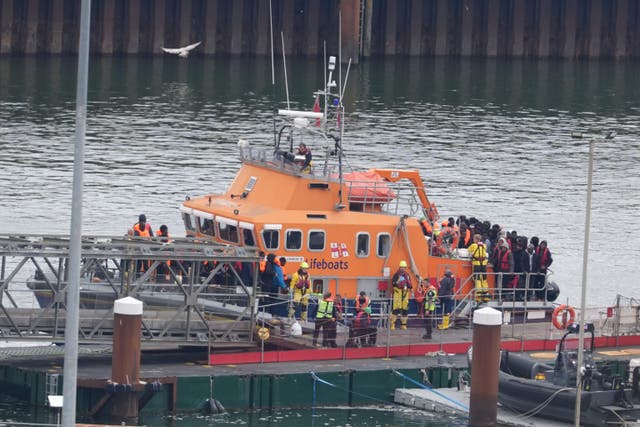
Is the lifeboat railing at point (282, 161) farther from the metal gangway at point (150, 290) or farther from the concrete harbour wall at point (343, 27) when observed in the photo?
the concrete harbour wall at point (343, 27)

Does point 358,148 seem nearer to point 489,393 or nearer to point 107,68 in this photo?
point 107,68

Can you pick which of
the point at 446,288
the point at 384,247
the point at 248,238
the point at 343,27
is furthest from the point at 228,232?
the point at 343,27

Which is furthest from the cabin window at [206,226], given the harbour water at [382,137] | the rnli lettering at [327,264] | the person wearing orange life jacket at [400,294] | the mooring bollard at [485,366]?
the harbour water at [382,137]

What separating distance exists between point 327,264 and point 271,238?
1229 millimetres

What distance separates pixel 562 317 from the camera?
32938mm

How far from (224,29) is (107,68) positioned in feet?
22.2

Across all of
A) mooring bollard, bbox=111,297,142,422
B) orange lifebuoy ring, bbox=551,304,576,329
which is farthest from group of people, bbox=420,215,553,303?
mooring bollard, bbox=111,297,142,422

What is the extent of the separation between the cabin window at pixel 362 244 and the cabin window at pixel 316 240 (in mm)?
727

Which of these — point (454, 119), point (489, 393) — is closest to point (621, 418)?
point (489, 393)

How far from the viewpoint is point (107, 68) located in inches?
3029

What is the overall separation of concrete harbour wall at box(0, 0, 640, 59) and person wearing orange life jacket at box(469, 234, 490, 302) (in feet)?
146

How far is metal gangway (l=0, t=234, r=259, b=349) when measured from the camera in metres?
29.6

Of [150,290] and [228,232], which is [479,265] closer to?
[228,232]

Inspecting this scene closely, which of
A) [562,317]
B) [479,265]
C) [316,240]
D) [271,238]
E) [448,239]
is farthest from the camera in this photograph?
[448,239]
